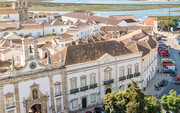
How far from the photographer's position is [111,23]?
97875 millimetres

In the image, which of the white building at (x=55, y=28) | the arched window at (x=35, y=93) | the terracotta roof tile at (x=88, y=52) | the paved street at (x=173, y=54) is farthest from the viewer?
the white building at (x=55, y=28)

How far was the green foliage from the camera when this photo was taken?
2970cm

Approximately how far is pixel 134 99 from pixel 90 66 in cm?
975

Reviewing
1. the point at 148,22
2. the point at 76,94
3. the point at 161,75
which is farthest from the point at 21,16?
the point at 76,94

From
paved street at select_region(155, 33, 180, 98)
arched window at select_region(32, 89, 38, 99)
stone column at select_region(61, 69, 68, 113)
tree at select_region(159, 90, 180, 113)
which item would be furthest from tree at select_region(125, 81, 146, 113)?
paved street at select_region(155, 33, 180, 98)

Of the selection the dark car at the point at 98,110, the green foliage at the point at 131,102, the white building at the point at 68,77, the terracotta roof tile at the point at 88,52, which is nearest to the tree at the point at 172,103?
the green foliage at the point at 131,102

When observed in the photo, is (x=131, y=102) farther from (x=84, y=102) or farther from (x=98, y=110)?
(x=84, y=102)

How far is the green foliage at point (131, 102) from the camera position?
97.5 feet

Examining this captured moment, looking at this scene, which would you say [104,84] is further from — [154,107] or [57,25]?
[57,25]

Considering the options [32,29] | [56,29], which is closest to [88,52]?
[32,29]

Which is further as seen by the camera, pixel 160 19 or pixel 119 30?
pixel 160 19

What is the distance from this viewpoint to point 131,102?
29797 millimetres

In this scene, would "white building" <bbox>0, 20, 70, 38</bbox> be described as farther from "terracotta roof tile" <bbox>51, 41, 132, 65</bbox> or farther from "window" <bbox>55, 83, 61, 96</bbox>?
"window" <bbox>55, 83, 61, 96</bbox>

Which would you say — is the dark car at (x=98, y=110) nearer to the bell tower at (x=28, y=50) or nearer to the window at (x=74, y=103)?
the window at (x=74, y=103)
